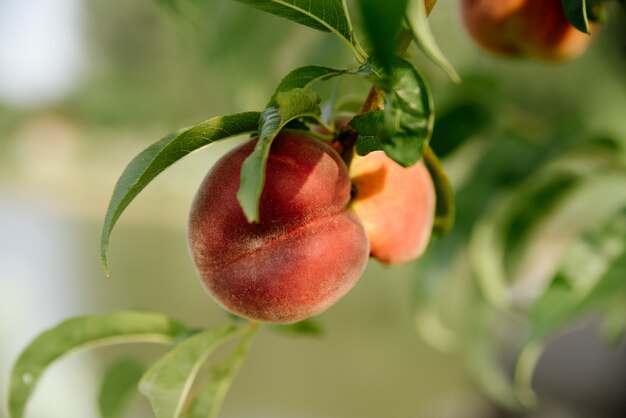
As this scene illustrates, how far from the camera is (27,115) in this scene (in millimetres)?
5727

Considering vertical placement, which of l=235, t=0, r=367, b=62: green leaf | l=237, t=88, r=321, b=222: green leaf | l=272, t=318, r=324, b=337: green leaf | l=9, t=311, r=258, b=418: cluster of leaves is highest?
l=235, t=0, r=367, b=62: green leaf

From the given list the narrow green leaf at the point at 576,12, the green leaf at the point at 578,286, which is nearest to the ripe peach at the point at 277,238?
the narrow green leaf at the point at 576,12

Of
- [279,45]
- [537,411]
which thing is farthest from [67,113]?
[279,45]

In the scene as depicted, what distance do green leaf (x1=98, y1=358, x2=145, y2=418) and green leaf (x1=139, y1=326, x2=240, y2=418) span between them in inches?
4.4

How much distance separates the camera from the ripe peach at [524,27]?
428mm

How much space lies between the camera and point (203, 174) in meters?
2.95

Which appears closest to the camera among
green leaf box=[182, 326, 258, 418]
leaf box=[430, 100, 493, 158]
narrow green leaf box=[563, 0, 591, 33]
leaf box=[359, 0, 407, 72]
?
A: leaf box=[359, 0, 407, 72]

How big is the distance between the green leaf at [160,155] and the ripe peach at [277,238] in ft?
0.04

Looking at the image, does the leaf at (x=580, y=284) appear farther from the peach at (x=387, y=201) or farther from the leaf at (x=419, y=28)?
the leaf at (x=419, y=28)

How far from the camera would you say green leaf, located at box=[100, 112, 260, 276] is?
0.80ft

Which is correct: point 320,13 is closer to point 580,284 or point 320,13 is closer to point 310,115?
point 310,115

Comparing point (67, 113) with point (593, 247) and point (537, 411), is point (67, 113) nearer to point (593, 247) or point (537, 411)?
point (537, 411)

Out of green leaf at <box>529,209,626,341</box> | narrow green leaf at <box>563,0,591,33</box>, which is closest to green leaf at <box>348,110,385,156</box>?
narrow green leaf at <box>563,0,591,33</box>

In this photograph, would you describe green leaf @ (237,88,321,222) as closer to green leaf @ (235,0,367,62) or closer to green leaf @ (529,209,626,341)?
green leaf @ (235,0,367,62)
